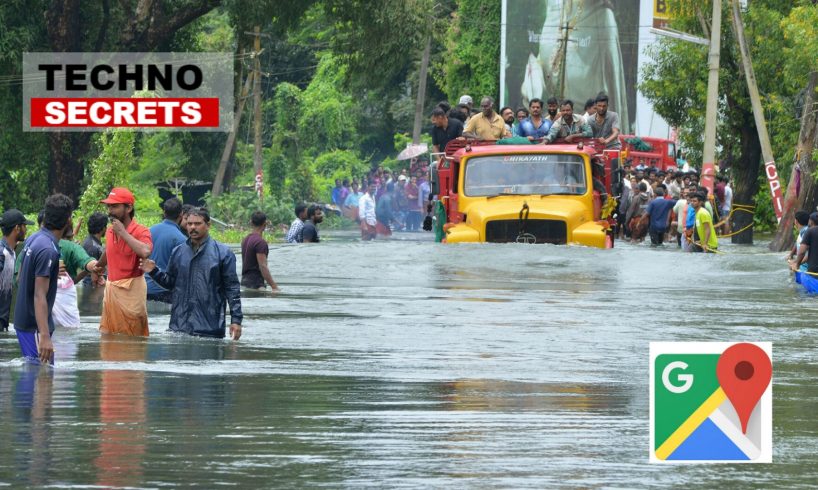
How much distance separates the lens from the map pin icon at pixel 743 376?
7734 mm

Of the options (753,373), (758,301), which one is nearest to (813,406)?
(753,373)

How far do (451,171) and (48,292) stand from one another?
1490 cm

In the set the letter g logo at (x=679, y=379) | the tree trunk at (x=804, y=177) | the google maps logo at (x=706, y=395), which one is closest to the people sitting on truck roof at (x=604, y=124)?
the tree trunk at (x=804, y=177)

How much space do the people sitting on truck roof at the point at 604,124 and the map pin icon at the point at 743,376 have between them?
20235mm

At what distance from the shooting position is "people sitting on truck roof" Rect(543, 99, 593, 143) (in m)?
27.2

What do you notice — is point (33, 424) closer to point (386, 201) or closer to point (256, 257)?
point (256, 257)

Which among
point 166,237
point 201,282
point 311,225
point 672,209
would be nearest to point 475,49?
point 672,209

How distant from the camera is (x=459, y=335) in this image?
1683 centimetres

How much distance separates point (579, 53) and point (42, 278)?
56215 mm

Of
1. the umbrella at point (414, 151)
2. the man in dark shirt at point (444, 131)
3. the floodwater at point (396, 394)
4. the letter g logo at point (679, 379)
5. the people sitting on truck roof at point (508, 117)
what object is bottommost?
the floodwater at point (396, 394)

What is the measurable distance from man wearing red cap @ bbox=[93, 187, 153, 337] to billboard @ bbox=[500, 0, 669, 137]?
49.4m

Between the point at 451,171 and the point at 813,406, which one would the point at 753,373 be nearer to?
the point at 813,406

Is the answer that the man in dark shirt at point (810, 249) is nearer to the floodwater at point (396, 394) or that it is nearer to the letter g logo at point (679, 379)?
the floodwater at point (396, 394)

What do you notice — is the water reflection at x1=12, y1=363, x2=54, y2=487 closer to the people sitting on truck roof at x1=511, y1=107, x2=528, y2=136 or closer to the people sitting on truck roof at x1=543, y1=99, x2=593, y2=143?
the people sitting on truck roof at x1=543, y1=99, x2=593, y2=143
